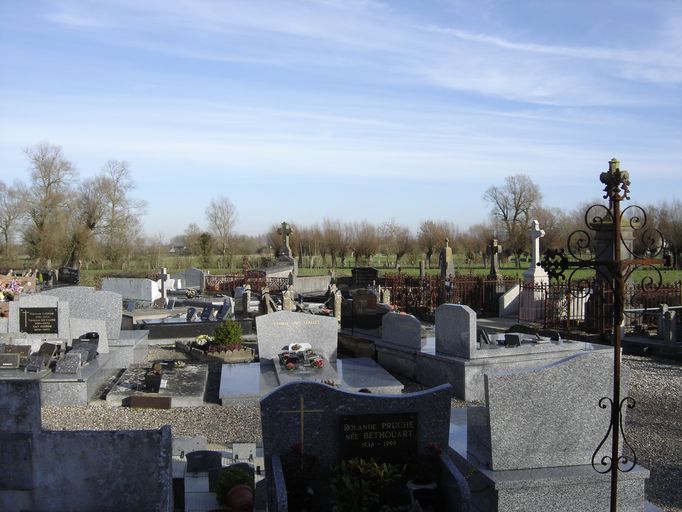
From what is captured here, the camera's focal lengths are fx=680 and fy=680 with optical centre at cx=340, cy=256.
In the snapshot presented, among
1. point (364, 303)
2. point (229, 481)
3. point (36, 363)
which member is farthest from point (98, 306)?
point (229, 481)

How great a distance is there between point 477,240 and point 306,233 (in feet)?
58.0

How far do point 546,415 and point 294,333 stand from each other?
25.7 ft

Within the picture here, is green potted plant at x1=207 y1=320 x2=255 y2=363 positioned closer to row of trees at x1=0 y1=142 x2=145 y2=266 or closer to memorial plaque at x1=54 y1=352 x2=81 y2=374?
memorial plaque at x1=54 y1=352 x2=81 y2=374

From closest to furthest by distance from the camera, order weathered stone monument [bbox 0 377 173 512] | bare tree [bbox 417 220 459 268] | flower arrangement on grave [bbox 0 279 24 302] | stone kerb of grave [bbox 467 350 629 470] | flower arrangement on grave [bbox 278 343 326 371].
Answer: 1. weathered stone monument [bbox 0 377 173 512]
2. stone kerb of grave [bbox 467 350 629 470]
3. flower arrangement on grave [bbox 278 343 326 371]
4. flower arrangement on grave [bbox 0 279 24 302]
5. bare tree [bbox 417 220 459 268]

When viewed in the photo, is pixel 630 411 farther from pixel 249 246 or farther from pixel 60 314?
pixel 249 246

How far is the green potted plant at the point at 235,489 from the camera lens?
6.20m

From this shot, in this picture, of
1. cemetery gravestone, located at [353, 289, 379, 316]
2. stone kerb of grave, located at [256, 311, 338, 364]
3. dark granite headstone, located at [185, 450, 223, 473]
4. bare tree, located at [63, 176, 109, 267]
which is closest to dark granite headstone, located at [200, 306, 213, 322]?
cemetery gravestone, located at [353, 289, 379, 316]

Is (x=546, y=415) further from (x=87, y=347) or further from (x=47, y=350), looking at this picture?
(x=47, y=350)

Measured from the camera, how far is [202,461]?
7.10 metres

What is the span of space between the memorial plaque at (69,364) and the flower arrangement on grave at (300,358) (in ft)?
11.9

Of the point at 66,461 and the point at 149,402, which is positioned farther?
the point at 149,402

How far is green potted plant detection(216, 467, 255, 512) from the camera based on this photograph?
620 cm

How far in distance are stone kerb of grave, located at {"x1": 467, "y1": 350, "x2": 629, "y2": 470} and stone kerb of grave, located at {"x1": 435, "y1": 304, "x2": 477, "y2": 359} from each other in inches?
206

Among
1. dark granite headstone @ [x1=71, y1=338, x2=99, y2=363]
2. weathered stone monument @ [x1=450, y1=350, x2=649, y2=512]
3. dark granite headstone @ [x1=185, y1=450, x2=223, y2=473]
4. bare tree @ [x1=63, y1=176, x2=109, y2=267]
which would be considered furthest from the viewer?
bare tree @ [x1=63, y1=176, x2=109, y2=267]
